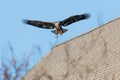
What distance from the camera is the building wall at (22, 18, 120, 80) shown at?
1747 cm

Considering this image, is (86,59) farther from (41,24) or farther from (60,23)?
(41,24)

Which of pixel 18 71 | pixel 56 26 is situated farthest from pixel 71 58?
pixel 18 71

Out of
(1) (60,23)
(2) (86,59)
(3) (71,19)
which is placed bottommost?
(2) (86,59)

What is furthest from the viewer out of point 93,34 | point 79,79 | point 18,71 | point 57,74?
point 93,34

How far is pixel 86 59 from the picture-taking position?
746 inches

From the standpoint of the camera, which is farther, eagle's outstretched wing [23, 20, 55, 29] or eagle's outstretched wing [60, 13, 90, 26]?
eagle's outstretched wing [23, 20, 55, 29]

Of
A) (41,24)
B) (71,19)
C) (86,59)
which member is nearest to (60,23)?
(71,19)

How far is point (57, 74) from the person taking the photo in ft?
62.8

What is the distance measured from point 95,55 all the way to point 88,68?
80 centimetres

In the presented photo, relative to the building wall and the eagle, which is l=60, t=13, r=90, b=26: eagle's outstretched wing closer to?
the eagle

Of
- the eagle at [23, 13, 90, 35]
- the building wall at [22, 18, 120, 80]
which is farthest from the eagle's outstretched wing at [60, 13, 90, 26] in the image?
the building wall at [22, 18, 120, 80]

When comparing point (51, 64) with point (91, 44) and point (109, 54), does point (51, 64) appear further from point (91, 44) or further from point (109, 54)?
point (109, 54)

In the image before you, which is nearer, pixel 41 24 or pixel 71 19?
pixel 71 19

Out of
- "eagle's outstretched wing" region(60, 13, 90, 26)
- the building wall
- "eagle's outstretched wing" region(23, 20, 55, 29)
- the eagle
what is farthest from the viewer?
"eagle's outstretched wing" region(23, 20, 55, 29)
